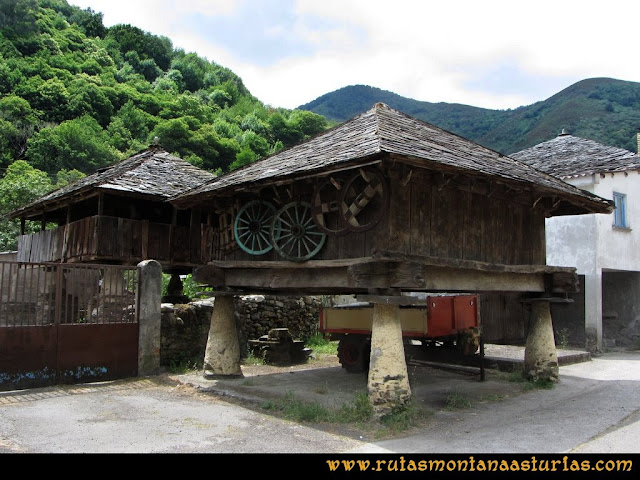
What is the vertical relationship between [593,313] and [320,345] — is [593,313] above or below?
above

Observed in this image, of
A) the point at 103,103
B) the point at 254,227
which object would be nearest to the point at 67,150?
the point at 103,103

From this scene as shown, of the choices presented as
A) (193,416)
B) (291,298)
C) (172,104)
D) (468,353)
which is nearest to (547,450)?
(193,416)

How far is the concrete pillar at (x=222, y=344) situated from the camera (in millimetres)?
10828

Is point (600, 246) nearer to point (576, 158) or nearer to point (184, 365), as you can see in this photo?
point (576, 158)

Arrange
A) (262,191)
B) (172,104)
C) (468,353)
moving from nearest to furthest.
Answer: (262,191)
(468,353)
(172,104)

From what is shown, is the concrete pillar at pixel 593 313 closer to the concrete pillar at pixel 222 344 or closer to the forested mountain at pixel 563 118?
the concrete pillar at pixel 222 344

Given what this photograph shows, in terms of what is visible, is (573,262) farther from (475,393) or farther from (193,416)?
(193,416)

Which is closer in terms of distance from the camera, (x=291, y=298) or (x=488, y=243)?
(x=488, y=243)

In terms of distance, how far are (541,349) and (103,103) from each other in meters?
49.9

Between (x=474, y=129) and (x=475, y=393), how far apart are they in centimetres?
6616

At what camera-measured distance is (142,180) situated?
1518 cm

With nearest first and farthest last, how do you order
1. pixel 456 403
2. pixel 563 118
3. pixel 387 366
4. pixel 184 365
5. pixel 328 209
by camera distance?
pixel 387 366 → pixel 328 209 → pixel 456 403 → pixel 184 365 → pixel 563 118

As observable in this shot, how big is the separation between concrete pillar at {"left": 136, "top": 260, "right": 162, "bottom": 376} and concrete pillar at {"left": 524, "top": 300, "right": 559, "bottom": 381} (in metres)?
7.33

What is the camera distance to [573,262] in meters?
17.3
